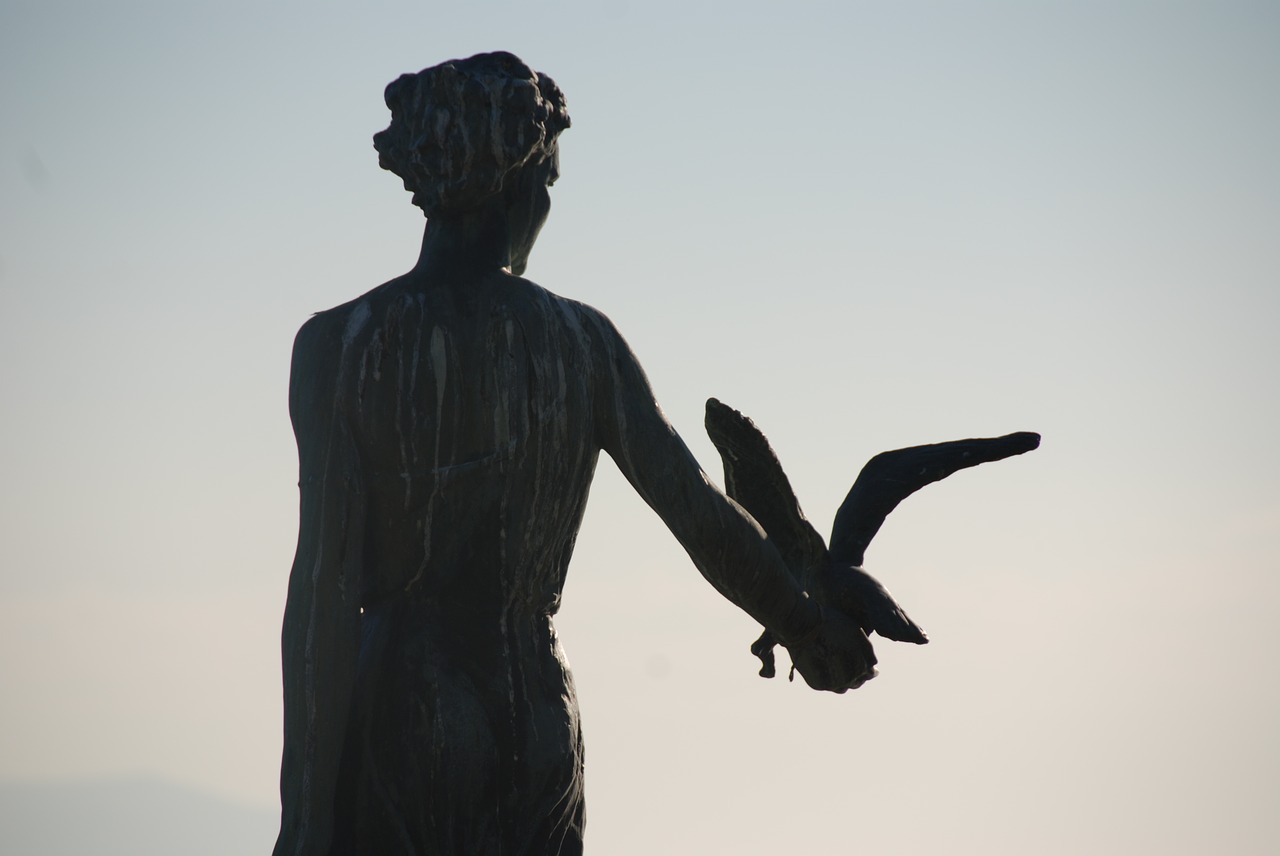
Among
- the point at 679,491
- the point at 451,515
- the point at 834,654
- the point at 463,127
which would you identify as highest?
the point at 463,127

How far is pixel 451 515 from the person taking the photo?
5.49 m

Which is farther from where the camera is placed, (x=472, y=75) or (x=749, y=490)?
(x=749, y=490)

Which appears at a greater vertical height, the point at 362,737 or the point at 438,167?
the point at 438,167

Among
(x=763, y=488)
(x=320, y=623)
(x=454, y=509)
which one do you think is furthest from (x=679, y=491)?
(x=320, y=623)

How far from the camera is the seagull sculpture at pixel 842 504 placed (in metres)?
5.99

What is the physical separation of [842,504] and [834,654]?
452 mm

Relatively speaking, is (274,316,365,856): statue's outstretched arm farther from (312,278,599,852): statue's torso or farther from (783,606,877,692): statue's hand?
(783,606,877,692): statue's hand

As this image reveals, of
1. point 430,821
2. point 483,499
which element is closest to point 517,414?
point 483,499

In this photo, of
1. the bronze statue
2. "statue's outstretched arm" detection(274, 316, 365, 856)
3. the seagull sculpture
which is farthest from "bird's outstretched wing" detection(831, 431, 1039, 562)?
"statue's outstretched arm" detection(274, 316, 365, 856)

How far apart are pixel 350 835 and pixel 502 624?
26.4 inches

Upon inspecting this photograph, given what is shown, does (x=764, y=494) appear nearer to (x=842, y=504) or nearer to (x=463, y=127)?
(x=842, y=504)

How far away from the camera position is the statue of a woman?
17.8ft

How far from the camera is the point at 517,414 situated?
552cm

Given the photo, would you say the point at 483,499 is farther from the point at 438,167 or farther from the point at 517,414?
the point at 438,167
